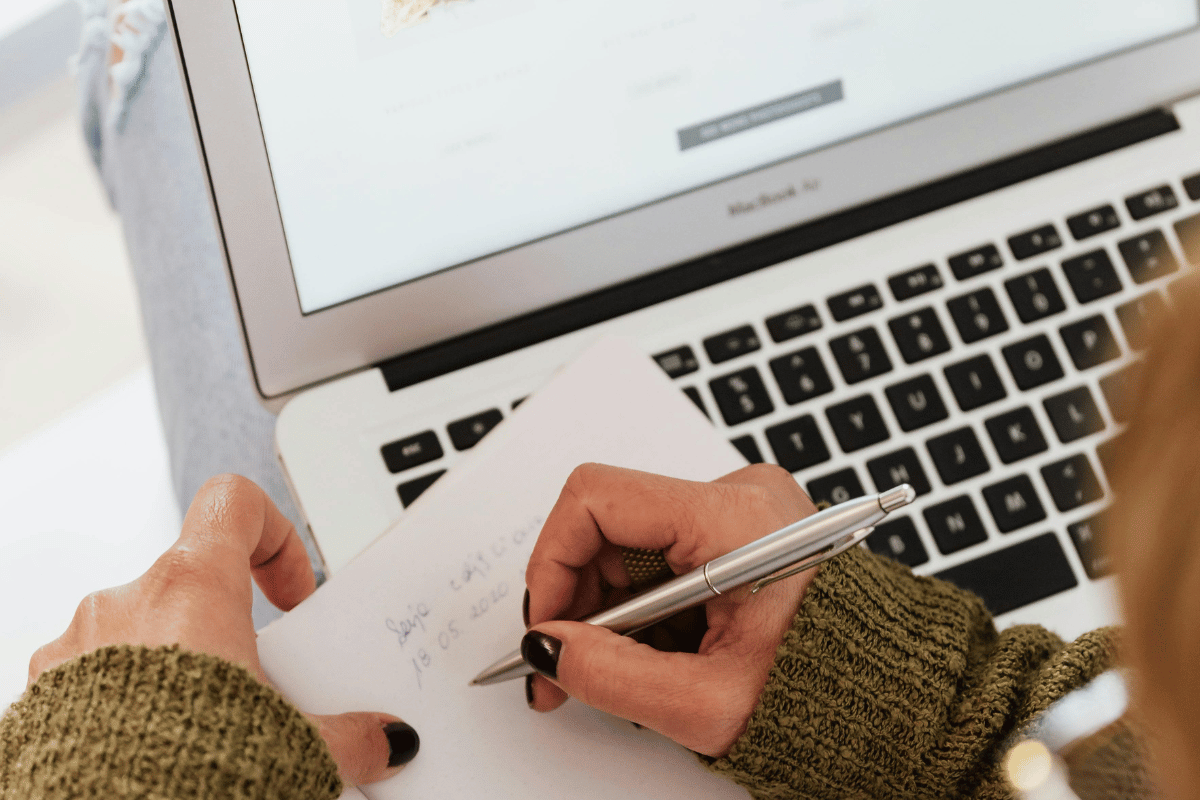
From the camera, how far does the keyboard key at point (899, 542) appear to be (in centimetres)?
39

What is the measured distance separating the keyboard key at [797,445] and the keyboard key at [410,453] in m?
0.16

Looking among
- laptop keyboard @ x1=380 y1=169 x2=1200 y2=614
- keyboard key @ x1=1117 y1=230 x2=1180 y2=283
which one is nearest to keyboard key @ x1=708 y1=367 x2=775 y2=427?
laptop keyboard @ x1=380 y1=169 x2=1200 y2=614

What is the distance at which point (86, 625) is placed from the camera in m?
0.30

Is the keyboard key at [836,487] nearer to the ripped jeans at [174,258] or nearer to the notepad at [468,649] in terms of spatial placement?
the notepad at [468,649]

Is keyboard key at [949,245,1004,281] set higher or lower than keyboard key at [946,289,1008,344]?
higher

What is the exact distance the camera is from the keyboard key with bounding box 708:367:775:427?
0.40 m

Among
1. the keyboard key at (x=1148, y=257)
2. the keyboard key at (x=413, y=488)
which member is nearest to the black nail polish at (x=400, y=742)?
the keyboard key at (x=413, y=488)

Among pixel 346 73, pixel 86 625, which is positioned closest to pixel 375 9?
pixel 346 73

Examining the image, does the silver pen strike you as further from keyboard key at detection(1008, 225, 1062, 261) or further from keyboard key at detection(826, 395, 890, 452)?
keyboard key at detection(1008, 225, 1062, 261)

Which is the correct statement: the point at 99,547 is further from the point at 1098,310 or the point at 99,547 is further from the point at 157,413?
the point at 1098,310

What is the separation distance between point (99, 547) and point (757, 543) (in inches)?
17.7

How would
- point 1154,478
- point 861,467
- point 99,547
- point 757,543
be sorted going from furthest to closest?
1. point 99,547
2. point 861,467
3. point 757,543
4. point 1154,478

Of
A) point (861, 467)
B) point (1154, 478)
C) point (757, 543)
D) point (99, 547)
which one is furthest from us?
point (99, 547)

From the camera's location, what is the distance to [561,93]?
378mm
